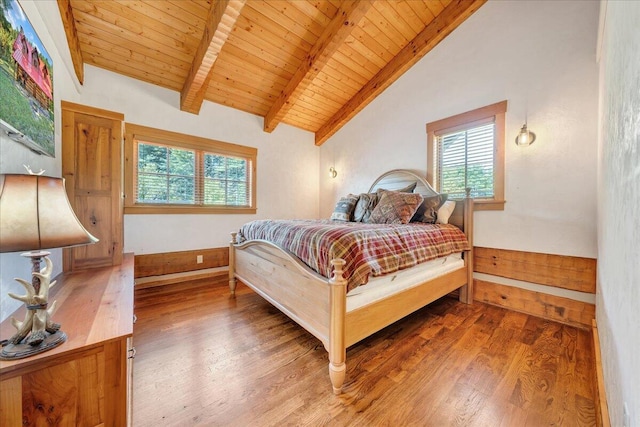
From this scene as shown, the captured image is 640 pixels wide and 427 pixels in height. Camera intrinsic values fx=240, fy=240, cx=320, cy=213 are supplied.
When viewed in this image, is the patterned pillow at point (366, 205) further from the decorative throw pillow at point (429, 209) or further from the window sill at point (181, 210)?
the window sill at point (181, 210)

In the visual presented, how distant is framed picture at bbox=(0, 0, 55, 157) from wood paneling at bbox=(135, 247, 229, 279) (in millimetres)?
1892

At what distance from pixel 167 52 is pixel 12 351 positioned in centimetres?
324

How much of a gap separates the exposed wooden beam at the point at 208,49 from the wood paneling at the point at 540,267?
11.5 feet

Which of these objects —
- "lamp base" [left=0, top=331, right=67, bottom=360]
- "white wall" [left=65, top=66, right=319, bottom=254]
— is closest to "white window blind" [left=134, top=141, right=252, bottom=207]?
"white wall" [left=65, top=66, right=319, bottom=254]

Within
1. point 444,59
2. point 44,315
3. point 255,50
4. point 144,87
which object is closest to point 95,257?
point 44,315

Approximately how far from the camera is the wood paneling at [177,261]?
3.06 meters

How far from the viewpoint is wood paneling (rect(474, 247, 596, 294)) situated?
7.06 ft

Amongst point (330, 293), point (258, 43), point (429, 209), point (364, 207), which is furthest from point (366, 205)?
point (258, 43)

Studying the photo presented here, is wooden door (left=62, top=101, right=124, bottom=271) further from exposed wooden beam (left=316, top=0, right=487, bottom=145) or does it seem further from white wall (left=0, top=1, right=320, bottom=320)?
exposed wooden beam (left=316, top=0, right=487, bottom=145)

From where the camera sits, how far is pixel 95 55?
8.79 ft

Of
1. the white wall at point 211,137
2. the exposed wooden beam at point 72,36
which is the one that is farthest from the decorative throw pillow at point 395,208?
the exposed wooden beam at point 72,36

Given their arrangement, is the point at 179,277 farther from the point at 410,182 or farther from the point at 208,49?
the point at 410,182

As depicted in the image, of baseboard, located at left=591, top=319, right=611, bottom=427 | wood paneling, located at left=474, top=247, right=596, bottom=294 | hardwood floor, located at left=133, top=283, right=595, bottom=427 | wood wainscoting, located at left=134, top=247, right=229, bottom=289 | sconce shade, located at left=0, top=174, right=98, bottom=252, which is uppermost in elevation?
sconce shade, located at left=0, top=174, right=98, bottom=252

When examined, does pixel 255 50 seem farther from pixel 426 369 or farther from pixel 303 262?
pixel 426 369
